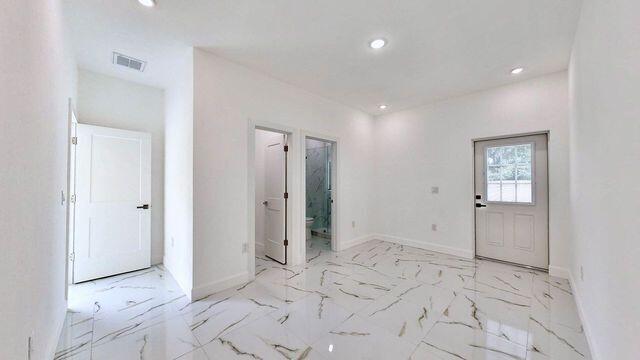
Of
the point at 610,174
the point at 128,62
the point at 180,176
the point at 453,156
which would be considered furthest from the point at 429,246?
the point at 128,62

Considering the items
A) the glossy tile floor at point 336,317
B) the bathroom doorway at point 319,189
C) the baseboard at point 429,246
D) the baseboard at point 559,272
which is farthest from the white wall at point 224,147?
the baseboard at point 559,272

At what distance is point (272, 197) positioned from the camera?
399 cm

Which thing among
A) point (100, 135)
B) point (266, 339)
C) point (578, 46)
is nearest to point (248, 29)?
point (100, 135)

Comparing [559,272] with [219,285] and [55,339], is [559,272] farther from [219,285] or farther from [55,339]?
[55,339]

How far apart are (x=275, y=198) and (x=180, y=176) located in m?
1.40

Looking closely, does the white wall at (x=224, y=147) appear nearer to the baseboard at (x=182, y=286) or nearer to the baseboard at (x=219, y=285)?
the baseboard at (x=219, y=285)

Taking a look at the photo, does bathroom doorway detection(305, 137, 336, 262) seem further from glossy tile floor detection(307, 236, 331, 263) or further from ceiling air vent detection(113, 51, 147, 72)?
ceiling air vent detection(113, 51, 147, 72)

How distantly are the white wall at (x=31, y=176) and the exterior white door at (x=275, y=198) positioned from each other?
2.33m

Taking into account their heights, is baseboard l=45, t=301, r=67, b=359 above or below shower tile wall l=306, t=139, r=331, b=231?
below

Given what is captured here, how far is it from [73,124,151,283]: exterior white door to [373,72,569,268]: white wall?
405 cm

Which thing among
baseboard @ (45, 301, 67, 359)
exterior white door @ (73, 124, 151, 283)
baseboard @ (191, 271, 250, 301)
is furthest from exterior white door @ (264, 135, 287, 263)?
baseboard @ (45, 301, 67, 359)

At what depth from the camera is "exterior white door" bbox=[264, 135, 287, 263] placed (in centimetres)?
374

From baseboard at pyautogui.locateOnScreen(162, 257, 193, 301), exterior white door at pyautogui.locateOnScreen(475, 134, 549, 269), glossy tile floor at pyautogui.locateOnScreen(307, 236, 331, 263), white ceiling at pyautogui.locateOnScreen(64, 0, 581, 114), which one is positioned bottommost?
glossy tile floor at pyautogui.locateOnScreen(307, 236, 331, 263)

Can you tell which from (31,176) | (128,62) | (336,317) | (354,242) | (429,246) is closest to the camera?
(31,176)
